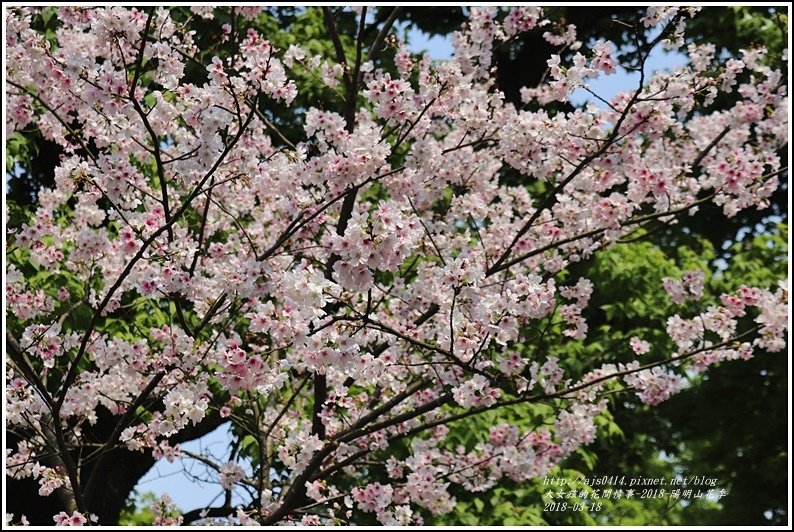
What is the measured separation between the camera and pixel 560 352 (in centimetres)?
868

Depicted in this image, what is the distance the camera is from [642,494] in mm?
6555

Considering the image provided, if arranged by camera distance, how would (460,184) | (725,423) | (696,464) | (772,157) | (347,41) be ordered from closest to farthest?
(772,157)
(460,184)
(347,41)
(725,423)
(696,464)

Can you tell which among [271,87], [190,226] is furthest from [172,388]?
[190,226]

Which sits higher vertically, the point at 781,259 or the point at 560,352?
the point at 781,259

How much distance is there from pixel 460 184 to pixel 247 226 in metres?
1.83

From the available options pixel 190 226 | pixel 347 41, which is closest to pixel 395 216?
pixel 190 226

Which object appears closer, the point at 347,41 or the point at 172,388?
the point at 172,388

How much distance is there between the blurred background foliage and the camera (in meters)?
7.75

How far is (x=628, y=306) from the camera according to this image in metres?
9.62

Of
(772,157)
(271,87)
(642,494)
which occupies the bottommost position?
(642,494)

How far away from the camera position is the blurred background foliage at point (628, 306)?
25.4 ft

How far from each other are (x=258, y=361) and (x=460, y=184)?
2.33 m

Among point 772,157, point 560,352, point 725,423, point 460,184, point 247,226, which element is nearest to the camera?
point 772,157

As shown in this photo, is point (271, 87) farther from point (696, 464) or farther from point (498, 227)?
point (696, 464)
